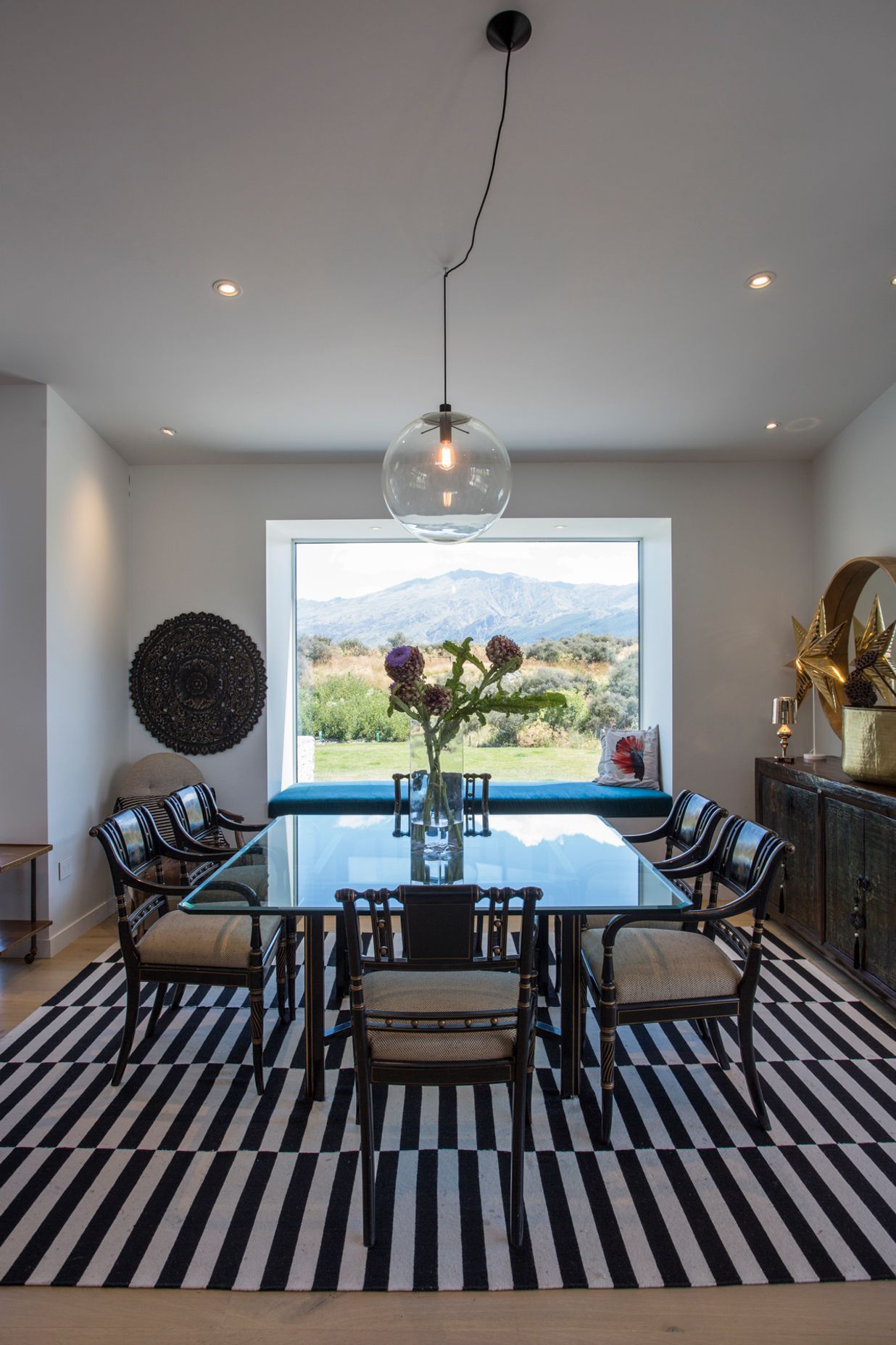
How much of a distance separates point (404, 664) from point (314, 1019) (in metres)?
1.14

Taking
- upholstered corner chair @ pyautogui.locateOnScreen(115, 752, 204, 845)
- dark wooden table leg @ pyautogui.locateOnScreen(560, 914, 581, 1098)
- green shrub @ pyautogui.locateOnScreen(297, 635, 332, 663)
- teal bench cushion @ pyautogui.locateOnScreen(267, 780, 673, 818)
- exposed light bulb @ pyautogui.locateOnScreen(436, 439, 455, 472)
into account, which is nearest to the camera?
exposed light bulb @ pyautogui.locateOnScreen(436, 439, 455, 472)

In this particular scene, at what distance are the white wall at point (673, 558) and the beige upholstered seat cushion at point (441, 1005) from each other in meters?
2.74

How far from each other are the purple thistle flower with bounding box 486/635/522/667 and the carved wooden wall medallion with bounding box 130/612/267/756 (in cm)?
246

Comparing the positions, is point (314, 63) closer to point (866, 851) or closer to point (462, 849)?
point (462, 849)

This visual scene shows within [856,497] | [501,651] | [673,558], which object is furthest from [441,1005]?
[856,497]

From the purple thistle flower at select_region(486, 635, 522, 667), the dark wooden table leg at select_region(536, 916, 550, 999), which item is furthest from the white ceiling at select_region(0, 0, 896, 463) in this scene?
the dark wooden table leg at select_region(536, 916, 550, 999)

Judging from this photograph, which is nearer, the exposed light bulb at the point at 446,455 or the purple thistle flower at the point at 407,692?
the exposed light bulb at the point at 446,455

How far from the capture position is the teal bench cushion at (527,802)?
4.42 m

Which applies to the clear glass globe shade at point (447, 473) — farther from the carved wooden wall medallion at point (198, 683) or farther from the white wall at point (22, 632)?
the carved wooden wall medallion at point (198, 683)

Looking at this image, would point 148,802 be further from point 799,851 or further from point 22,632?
point 799,851

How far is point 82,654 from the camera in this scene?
391 cm

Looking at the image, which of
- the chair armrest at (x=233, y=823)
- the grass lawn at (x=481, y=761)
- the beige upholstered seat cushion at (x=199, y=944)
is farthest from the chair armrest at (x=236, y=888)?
the grass lawn at (x=481, y=761)

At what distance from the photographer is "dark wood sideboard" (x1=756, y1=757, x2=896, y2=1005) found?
2.91 m

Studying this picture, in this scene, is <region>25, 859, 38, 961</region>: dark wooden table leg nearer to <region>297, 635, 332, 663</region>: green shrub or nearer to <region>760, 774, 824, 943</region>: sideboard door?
<region>297, 635, 332, 663</region>: green shrub
